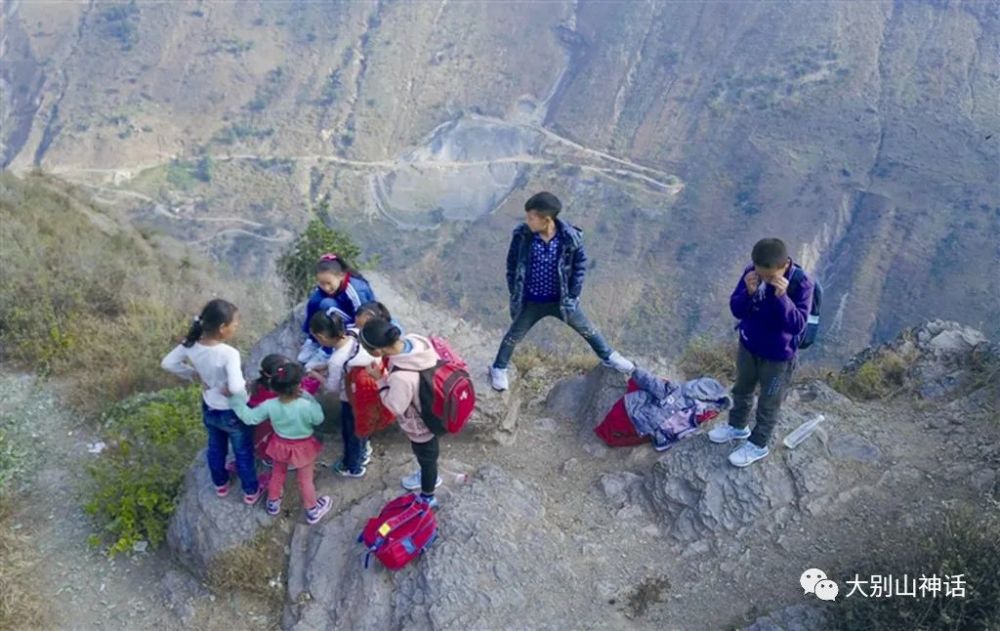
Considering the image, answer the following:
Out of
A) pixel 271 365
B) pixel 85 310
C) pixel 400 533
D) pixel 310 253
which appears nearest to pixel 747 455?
pixel 400 533

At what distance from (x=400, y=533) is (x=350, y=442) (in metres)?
0.82

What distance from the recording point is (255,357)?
6293mm

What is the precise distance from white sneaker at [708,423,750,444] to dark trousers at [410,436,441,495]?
6.62 ft

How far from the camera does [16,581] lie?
4734mm

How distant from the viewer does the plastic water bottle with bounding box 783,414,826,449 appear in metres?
5.07

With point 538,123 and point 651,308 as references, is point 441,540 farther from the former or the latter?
point 538,123

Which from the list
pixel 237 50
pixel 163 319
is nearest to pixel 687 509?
pixel 163 319

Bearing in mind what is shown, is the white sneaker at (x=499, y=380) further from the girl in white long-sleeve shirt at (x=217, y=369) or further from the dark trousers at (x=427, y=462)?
the girl in white long-sleeve shirt at (x=217, y=369)

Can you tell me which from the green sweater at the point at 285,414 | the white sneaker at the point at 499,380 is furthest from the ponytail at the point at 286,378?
the white sneaker at the point at 499,380

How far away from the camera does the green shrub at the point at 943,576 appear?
11.8 ft

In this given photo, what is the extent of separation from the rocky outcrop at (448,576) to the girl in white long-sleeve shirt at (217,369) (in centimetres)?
76

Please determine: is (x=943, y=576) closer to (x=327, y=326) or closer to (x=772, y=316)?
(x=772, y=316)

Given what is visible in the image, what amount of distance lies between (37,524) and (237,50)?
68605 mm

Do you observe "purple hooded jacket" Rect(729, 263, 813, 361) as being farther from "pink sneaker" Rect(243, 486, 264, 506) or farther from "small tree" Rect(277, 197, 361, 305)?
"small tree" Rect(277, 197, 361, 305)
